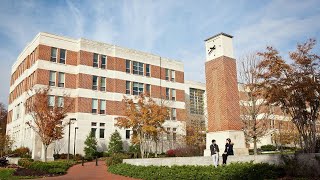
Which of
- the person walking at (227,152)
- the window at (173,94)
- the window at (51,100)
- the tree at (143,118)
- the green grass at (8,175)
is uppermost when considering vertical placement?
the window at (173,94)

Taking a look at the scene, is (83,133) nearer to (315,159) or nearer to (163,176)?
(163,176)

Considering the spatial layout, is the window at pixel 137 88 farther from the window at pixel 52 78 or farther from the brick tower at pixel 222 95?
the brick tower at pixel 222 95

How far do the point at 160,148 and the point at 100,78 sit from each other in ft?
45.0

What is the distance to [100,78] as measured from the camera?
140 ft

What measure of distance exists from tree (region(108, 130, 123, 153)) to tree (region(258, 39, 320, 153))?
2468 centimetres

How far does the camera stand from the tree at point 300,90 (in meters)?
16.6

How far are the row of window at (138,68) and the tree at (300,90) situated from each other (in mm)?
29680

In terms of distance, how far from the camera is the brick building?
128 ft

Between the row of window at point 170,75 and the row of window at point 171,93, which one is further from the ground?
the row of window at point 170,75

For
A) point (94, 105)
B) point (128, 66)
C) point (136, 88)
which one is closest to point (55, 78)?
point (94, 105)

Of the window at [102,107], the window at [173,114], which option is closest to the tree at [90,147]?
the window at [102,107]

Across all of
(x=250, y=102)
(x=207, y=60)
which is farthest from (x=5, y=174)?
(x=250, y=102)

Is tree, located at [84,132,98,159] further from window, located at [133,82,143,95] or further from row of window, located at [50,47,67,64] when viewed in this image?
row of window, located at [50,47,67,64]

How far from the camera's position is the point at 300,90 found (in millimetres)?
16938
